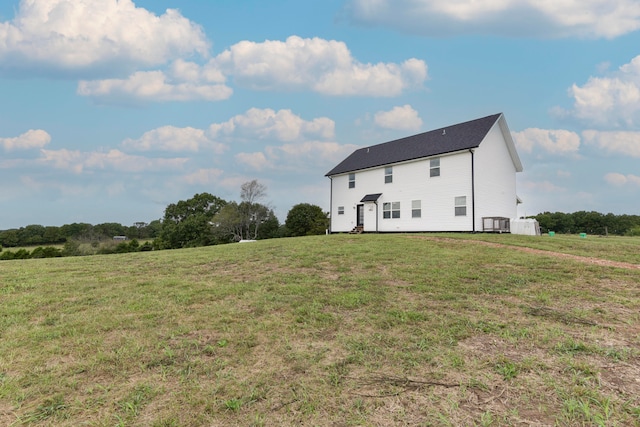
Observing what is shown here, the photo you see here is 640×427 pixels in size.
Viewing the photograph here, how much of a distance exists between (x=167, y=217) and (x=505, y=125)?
50.3 meters

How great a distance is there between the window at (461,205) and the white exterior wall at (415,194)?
183 mm

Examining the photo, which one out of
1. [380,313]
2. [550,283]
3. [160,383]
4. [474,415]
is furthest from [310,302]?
[550,283]

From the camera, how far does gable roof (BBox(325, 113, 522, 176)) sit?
1838 cm

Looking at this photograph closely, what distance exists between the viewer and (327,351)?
10.6 feet

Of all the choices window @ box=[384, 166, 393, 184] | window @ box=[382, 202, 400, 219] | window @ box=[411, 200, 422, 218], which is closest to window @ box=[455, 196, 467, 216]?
window @ box=[411, 200, 422, 218]

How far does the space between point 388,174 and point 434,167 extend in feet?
11.1

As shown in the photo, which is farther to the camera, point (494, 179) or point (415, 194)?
point (415, 194)

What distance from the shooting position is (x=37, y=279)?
6855mm

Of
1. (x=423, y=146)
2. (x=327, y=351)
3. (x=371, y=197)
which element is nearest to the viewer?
(x=327, y=351)

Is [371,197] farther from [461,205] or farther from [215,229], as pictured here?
[215,229]

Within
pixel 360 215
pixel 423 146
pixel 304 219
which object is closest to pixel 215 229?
pixel 304 219

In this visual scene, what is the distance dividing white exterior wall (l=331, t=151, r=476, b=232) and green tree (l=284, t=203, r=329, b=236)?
51.3 feet

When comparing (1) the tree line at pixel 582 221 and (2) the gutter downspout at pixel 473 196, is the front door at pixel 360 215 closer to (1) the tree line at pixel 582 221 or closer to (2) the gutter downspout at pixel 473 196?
(2) the gutter downspout at pixel 473 196

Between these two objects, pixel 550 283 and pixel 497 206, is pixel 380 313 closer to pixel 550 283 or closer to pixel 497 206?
pixel 550 283
